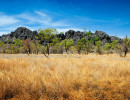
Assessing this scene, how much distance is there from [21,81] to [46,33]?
932 inches

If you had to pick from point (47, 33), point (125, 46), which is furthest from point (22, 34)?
point (125, 46)

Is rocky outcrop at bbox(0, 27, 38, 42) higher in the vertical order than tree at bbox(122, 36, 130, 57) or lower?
higher

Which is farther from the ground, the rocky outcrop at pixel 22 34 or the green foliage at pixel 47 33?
the rocky outcrop at pixel 22 34

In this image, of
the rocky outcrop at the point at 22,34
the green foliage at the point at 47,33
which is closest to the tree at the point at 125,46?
the green foliage at the point at 47,33

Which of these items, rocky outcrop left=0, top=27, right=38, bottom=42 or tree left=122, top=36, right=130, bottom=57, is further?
rocky outcrop left=0, top=27, right=38, bottom=42

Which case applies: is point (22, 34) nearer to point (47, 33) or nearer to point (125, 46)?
point (47, 33)

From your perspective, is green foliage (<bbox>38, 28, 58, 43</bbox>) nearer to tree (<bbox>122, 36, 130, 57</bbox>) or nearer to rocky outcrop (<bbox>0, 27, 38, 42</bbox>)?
tree (<bbox>122, 36, 130, 57</bbox>)

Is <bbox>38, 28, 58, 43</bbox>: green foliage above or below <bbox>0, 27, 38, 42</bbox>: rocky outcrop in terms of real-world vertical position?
below

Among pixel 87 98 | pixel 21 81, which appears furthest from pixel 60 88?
pixel 21 81

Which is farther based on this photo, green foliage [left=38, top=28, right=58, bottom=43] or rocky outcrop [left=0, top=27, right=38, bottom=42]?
rocky outcrop [left=0, top=27, right=38, bottom=42]

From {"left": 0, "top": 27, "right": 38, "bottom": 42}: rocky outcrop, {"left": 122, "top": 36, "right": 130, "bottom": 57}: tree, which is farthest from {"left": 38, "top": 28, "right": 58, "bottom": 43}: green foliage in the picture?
{"left": 0, "top": 27, "right": 38, "bottom": 42}: rocky outcrop

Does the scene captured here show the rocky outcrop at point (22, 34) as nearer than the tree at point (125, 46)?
No

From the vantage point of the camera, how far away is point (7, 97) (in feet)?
8.47

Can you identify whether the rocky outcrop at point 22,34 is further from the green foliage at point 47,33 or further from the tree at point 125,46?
the tree at point 125,46
